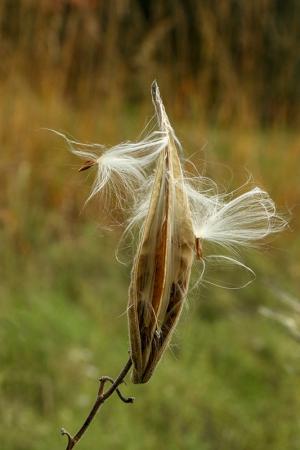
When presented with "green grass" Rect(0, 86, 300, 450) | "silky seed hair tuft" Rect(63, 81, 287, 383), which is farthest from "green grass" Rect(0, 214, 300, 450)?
"silky seed hair tuft" Rect(63, 81, 287, 383)

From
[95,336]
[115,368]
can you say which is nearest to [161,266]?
[115,368]

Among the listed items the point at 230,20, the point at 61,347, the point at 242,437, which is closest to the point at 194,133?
the point at 230,20

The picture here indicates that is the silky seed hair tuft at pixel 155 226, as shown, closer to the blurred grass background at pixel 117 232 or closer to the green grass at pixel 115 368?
the blurred grass background at pixel 117 232

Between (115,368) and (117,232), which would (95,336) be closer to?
(115,368)

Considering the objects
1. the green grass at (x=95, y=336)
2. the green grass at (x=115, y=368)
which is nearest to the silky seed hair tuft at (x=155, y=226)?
the green grass at (x=95, y=336)

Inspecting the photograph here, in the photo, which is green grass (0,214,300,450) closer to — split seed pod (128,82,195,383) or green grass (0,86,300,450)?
green grass (0,86,300,450)
